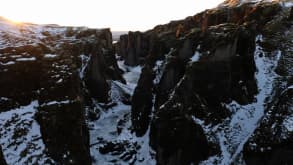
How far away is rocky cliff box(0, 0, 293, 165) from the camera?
34.3 m

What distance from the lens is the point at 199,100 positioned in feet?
127

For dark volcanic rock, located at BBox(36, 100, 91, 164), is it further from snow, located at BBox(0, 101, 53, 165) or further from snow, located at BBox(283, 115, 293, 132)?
snow, located at BBox(283, 115, 293, 132)

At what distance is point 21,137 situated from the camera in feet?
114

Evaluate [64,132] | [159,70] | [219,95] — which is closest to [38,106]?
[64,132]

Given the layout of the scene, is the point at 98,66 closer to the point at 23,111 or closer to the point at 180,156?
the point at 23,111

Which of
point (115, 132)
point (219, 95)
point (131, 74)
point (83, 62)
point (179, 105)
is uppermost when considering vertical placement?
point (83, 62)

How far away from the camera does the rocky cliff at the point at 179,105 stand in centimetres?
3428

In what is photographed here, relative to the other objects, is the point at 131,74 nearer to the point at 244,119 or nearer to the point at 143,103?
the point at 143,103

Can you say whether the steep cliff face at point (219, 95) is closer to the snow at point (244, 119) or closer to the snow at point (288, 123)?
the snow at point (244, 119)

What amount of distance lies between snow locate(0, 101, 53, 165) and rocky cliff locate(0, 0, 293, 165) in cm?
9

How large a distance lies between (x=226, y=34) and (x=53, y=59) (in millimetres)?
22024

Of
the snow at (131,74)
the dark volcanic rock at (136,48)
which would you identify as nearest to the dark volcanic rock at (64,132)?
the snow at (131,74)

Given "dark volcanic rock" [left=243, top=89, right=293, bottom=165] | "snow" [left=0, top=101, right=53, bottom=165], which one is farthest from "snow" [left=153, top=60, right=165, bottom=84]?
"snow" [left=0, top=101, right=53, bottom=165]

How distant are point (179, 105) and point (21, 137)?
1649 cm
